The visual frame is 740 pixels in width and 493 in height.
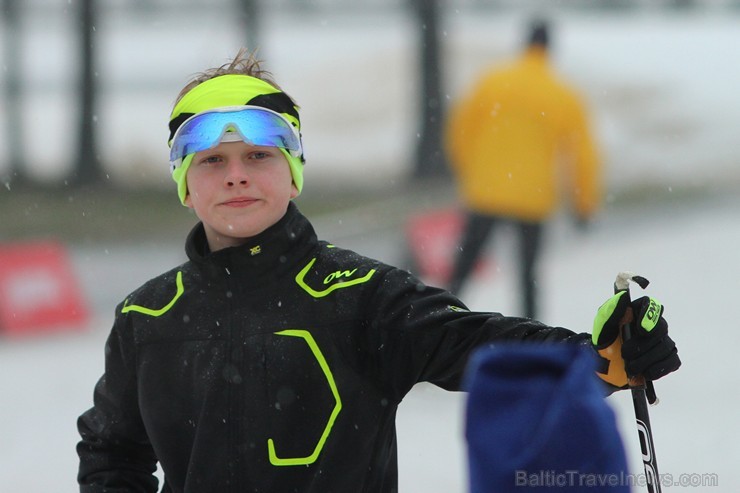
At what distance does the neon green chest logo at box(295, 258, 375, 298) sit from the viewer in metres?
2.41

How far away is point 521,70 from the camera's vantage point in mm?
7070

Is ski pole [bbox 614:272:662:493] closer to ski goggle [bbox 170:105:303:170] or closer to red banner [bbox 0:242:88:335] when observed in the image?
ski goggle [bbox 170:105:303:170]

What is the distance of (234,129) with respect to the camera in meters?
2.41

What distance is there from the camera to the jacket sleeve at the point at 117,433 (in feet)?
8.38

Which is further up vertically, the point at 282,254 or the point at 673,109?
the point at 673,109

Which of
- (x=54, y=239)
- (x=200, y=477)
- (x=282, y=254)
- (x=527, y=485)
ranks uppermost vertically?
(x=54, y=239)

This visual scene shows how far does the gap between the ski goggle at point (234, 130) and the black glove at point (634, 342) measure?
2.43ft

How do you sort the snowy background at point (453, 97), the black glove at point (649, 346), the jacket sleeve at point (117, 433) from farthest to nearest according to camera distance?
1. the snowy background at point (453, 97)
2. the jacket sleeve at point (117, 433)
3. the black glove at point (649, 346)

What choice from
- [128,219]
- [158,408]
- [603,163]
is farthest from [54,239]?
[158,408]

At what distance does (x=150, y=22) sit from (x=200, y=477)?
16.5 metres

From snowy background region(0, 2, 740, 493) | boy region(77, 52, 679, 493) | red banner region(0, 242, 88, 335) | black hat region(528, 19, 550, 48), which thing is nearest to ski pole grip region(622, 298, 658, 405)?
boy region(77, 52, 679, 493)

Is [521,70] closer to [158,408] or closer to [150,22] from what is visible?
[158,408]

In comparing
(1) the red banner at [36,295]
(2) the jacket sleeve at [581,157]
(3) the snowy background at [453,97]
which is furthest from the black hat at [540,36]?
(1) the red banner at [36,295]

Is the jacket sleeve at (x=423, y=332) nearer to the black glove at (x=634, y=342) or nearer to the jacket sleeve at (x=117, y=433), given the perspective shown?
the black glove at (x=634, y=342)
